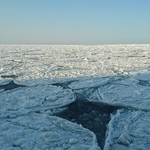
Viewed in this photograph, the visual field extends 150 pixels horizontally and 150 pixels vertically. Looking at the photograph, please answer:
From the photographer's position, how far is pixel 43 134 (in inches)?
74.8

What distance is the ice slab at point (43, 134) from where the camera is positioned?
1771mm

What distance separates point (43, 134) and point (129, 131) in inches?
20.3

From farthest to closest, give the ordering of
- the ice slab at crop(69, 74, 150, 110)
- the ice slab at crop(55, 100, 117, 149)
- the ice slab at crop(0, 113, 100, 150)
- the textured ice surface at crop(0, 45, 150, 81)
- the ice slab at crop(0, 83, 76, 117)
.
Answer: the textured ice surface at crop(0, 45, 150, 81) < the ice slab at crop(69, 74, 150, 110) < the ice slab at crop(0, 83, 76, 117) < the ice slab at crop(55, 100, 117, 149) < the ice slab at crop(0, 113, 100, 150)

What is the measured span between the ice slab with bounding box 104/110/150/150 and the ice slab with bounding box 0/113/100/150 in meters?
0.12

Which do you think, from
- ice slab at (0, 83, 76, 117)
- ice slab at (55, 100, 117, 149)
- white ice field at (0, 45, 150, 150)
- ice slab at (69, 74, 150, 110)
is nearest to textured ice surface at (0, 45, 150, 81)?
white ice field at (0, 45, 150, 150)

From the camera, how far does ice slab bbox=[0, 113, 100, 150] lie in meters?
1.77

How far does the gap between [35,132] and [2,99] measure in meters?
0.79

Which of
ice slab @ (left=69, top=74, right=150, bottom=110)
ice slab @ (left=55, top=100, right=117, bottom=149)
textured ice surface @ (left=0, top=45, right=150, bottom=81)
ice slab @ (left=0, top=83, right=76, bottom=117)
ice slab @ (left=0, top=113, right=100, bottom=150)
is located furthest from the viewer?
textured ice surface @ (left=0, top=45, right=150, bottom=81)

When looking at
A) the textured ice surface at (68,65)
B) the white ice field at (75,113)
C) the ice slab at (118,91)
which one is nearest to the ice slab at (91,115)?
the white ice field at (75,113)

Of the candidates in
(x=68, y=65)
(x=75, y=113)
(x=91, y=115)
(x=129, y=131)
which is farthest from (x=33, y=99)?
(x=68, y=65)

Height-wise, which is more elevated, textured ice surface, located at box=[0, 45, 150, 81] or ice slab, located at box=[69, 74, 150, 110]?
ice slab, located at box=[69, 74, 150, 110]

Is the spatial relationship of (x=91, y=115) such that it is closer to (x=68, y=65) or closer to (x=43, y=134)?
(x=43, y=134)

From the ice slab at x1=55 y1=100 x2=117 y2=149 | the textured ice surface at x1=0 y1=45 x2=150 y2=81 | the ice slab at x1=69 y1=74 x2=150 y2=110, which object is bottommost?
the textured ice surface at x1=0 y1=45 x2=150 y2=81

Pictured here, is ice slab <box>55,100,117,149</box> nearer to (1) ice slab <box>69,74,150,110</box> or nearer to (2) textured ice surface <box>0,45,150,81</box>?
(1) ice slab <box>69,74,150,110</box>
